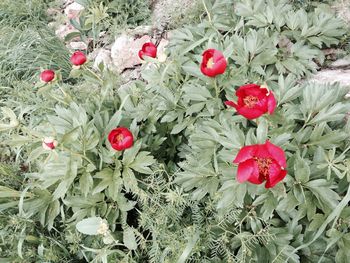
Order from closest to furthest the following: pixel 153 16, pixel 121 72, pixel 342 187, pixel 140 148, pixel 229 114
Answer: pixel 342 187 → pixel 229 114 → pixel 140 148 → pixel 121 72 → pixel 153 16

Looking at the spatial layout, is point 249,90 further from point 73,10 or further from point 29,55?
point 73,10

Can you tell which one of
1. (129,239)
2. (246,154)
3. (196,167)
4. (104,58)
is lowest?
(129,239)

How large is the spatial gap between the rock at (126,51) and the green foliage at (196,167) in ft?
1.85

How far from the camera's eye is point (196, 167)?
1.72 metres

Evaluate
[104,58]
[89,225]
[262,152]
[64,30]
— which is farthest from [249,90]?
[64,30]

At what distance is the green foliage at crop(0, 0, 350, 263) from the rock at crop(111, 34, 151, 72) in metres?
0.56

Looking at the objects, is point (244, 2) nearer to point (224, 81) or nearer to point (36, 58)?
point (224, 81)

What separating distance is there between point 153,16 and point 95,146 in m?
1.60

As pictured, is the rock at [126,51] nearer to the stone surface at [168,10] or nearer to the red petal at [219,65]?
the stone surface at [168,10]

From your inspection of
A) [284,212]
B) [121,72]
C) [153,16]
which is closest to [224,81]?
[284,212]

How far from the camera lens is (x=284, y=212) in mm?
1641

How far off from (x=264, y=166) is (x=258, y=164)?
25 millimetres

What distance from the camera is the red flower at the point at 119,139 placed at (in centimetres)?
164

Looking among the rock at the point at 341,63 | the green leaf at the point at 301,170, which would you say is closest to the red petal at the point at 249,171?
the green leaf at the point at 301,170
